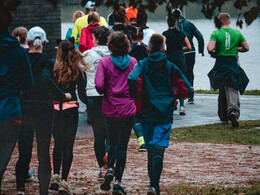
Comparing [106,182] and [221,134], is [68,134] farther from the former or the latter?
[221,134]

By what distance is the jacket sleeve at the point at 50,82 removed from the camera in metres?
6.35

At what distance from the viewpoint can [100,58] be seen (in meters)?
7.52

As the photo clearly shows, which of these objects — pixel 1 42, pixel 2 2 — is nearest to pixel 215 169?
pixel 1 42

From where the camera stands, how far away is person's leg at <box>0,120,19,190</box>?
552 cm

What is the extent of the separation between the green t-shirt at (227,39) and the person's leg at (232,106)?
2.11ft

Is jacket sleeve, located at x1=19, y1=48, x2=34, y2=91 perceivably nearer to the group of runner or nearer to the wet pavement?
the group of runner

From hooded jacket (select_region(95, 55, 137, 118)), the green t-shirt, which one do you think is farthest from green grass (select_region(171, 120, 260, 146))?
hooded jacket (select_region(95, 55, 137, 118))

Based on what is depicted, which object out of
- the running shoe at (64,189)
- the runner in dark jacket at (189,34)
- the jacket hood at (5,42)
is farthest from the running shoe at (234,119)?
the jacket hood at (5,42)

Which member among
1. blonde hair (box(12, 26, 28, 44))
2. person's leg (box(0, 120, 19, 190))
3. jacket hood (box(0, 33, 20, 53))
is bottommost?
person's leg (box(0, 120, 19, 190))

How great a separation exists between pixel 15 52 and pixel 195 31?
806cm

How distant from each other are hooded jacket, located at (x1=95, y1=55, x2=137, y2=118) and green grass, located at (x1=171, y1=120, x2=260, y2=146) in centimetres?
330

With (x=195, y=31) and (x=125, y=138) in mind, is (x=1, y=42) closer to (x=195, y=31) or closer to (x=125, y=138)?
(x=125, y=138)

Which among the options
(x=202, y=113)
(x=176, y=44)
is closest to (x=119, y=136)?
(x=176, y=44)

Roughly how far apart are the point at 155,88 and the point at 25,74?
143 cm
